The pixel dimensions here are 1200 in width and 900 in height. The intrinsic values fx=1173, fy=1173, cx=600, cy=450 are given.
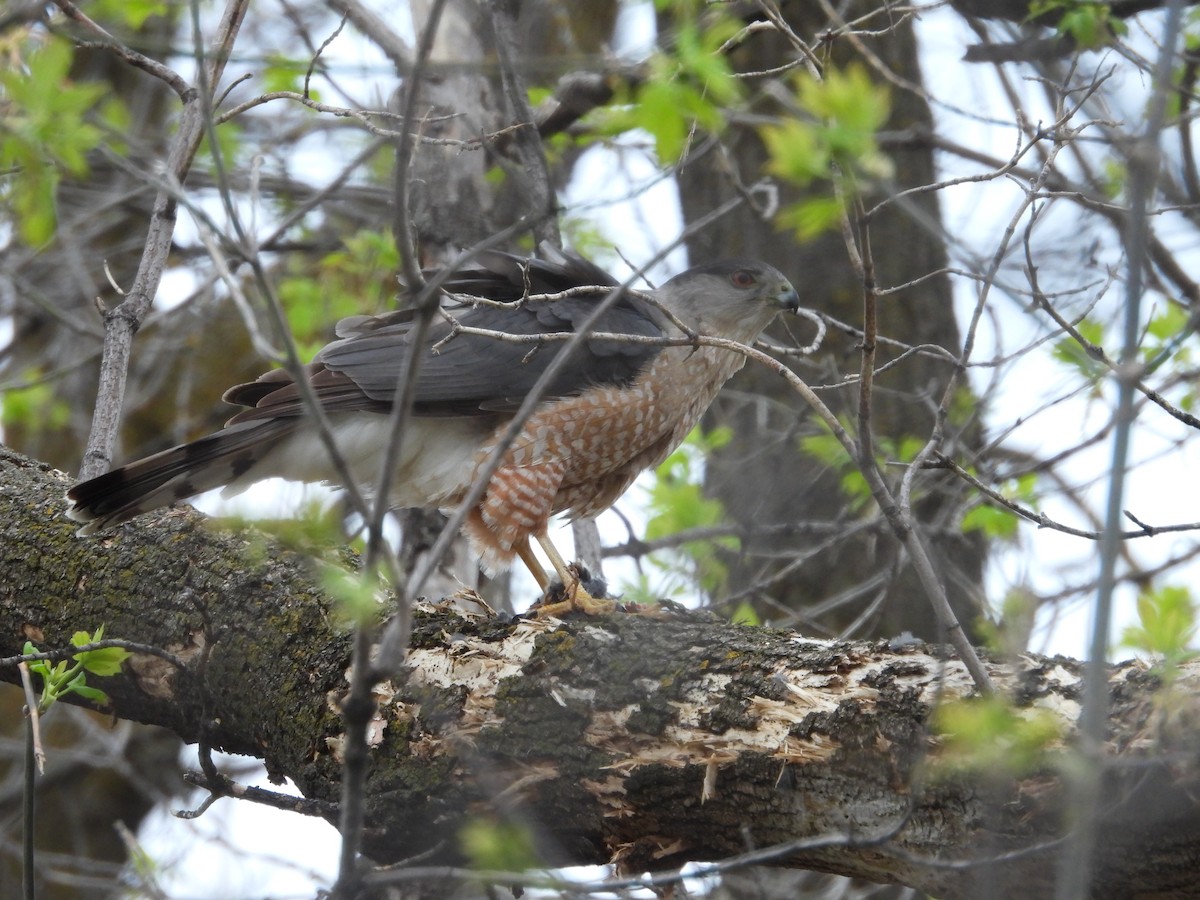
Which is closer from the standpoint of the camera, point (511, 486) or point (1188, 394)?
point (511, 486)

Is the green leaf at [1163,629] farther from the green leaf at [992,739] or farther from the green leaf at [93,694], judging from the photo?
the green leaf at [93,694]

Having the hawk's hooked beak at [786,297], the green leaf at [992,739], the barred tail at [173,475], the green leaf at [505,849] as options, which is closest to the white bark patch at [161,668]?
the barred tail at [173,475]

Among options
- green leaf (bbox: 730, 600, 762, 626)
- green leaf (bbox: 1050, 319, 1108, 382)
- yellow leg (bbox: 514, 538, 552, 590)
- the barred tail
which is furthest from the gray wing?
green leaf (bbox: 1050, 319, 1108, 382)

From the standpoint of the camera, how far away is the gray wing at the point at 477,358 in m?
4.42

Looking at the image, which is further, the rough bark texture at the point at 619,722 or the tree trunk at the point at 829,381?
the tree trunk at the point at 829,381

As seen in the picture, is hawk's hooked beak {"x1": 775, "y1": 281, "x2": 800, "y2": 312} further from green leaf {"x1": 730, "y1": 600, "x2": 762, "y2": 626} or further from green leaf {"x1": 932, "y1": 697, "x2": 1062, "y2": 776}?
green leaf {"x1": 932, "y1": 697, "x2": 1062, "y2": 776}

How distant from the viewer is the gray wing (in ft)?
14.5

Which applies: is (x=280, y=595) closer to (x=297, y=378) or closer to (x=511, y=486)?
(x=511, y=486)

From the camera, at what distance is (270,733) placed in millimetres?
3223

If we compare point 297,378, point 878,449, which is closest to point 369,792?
point 297,378

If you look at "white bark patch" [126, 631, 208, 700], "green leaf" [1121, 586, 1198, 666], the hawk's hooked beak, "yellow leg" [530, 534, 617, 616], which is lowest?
"green leaf" [1121, 586, 1198, 666]

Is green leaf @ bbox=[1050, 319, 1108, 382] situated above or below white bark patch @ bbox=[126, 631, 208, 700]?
above

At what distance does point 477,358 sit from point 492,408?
206mm

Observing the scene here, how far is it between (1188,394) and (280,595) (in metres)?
3.63
